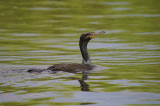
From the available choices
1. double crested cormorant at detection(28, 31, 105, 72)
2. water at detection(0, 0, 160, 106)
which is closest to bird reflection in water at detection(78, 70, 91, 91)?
water at detection(0, 0, 160, 106)

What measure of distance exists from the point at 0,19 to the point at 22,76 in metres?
16.7

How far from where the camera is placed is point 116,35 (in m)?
23.9

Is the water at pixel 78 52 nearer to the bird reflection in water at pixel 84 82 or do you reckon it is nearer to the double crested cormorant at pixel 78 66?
the bird reflection in water at pixel 84 82

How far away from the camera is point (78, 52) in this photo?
19453 millimetres

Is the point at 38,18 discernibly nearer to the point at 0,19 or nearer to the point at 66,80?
the point at 0,19

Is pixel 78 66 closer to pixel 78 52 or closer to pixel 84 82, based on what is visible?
pixel 84 82

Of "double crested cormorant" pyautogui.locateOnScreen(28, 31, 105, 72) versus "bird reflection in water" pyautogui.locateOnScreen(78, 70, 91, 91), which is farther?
"double crested cormorant" pyautogui.locateOnScreen(28, 31, 105, 72)

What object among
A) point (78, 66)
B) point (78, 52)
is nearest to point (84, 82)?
point (78, 66)

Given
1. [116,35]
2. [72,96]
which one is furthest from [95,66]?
[116,35]

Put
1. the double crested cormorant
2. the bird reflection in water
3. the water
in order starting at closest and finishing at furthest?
the water → the bird reflection in water → the double crested cormorant

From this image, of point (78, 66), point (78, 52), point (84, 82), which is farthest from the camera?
point (78, 52)

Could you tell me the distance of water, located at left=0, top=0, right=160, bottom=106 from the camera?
11766mm

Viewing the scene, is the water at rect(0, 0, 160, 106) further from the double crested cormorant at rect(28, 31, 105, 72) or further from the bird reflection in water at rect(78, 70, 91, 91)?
the double crested cormorant at rect(28, 31, 105, 72)

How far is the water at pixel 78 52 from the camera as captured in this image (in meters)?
11.8
